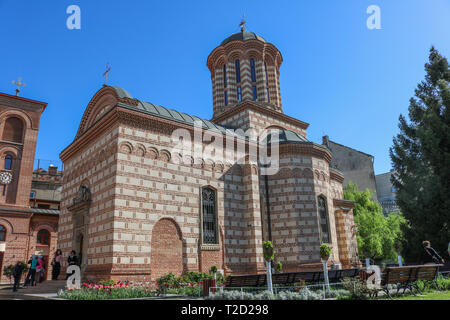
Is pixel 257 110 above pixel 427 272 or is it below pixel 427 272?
above

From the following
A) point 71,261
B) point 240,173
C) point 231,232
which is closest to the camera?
point 71,261

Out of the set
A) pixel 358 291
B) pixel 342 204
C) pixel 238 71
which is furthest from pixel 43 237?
pixel 358 291

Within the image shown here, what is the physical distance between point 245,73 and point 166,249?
44.7 ft

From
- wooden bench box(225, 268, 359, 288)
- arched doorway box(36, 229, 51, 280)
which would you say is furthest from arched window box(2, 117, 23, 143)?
wooden bench box(225, 268, 359, 288)

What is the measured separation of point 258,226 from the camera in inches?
658

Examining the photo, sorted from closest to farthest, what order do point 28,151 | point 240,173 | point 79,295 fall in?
point 79,295 → point 240,173 → point 28,151

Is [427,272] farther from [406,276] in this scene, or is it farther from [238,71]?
[238,71]

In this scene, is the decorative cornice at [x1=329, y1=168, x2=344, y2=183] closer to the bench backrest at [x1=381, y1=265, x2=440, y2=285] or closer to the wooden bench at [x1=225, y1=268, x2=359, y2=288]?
the wooden bench at [x1=225, y1=268, x2=359, y2=288]

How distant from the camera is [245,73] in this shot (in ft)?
75.9

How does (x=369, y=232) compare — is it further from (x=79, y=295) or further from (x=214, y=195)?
(x=79, y=295)

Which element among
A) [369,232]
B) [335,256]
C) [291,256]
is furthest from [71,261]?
[369,232]

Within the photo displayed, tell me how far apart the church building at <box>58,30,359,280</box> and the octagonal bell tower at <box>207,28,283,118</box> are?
160 cm

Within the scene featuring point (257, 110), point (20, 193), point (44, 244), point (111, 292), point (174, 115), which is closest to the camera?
point (111, 292)
